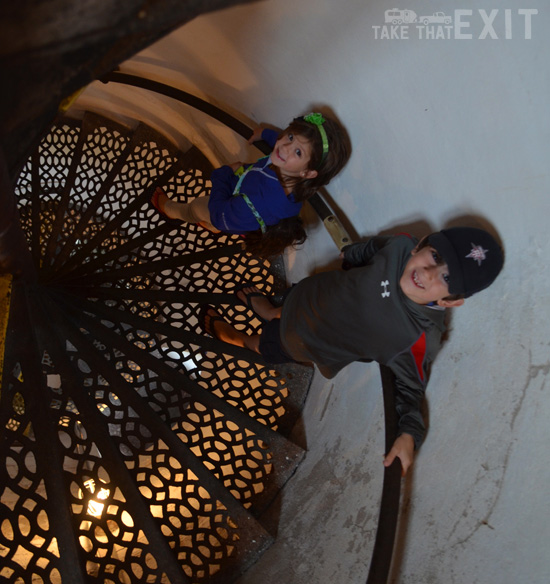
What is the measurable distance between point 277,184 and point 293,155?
0.19m

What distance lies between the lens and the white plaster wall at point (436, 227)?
4.42ft

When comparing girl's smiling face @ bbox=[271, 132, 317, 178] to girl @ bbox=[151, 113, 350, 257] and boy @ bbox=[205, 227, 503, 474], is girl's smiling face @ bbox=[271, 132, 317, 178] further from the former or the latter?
boy @ bbox=[205, 227, 503, 474]

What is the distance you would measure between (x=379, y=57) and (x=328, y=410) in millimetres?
1471

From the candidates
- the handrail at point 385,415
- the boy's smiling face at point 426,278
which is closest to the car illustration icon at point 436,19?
the boy's smiling face at point 426,278

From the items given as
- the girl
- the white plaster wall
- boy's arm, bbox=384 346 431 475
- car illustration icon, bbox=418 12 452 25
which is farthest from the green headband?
boy's arm, bbox=384 346 431 475

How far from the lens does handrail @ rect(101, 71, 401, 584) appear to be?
151 cm

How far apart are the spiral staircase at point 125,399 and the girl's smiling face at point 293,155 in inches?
29.4

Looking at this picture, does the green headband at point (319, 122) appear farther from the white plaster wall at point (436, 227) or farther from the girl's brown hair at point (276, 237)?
the girl's brown hair at point (276, 237)

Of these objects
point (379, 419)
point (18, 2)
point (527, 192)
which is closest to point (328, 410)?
point (379, 419)

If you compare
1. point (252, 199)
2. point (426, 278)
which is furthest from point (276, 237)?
point (426, 278)

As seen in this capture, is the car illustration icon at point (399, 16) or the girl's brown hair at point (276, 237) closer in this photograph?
the car illustration icon at point (399, 16)

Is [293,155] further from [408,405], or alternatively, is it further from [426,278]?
[408,405]

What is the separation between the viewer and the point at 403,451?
5.47ft

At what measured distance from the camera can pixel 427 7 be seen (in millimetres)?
1480
